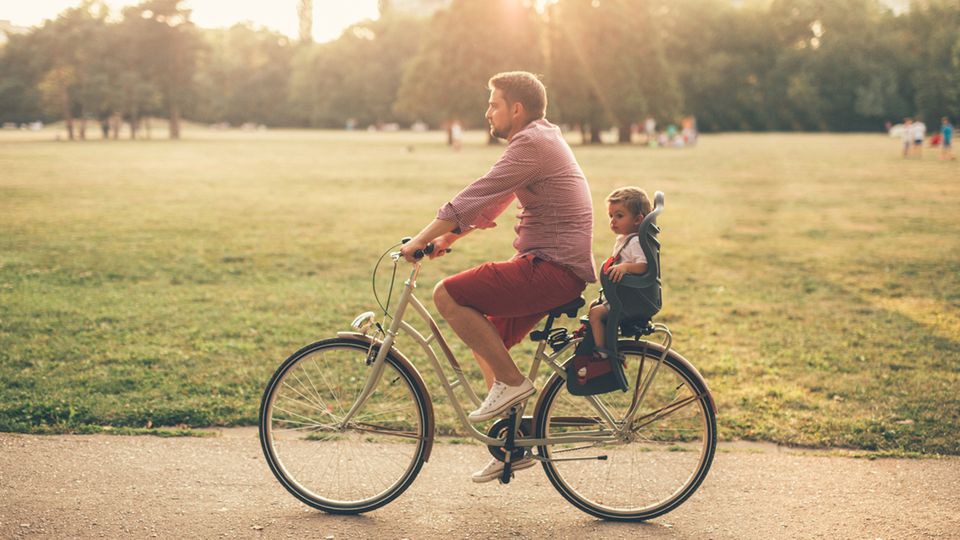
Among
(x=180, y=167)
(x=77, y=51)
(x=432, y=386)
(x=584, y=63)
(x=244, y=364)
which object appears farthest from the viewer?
(x=77, y=51)

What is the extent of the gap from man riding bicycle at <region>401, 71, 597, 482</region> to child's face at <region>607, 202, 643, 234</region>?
117mm

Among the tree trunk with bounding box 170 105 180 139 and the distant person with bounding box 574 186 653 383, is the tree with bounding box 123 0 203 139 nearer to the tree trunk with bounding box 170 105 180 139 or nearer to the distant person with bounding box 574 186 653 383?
the tree trunk with bounding box 170 105 180 139

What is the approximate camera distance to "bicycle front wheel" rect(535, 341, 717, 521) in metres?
4.06

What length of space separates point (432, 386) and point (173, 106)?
3211 inches

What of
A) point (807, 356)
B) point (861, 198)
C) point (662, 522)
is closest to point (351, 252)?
point (807, 356)

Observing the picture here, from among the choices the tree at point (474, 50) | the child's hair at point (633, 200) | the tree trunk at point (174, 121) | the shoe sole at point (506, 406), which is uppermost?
the tree at point (474, 50)

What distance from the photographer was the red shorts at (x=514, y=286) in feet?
12.6

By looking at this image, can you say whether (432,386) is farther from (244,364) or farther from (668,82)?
(668,82)

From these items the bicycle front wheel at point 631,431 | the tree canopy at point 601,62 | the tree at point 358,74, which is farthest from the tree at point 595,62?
the bicycle front wheel at point 631,431

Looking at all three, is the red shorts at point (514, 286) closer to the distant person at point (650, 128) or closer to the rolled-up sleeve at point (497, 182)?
the rolled-up sleeve at point (497, 182)

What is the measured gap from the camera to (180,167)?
3397 cm

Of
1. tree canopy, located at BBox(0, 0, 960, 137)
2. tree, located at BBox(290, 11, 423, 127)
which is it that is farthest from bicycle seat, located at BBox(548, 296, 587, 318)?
tree, located at BBox(290, 11, 423, 127)

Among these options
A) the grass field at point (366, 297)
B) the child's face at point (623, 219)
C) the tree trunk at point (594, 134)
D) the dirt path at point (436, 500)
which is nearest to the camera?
the child's face at point (623, 219)

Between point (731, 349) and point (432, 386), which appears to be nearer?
point (432, 386)
